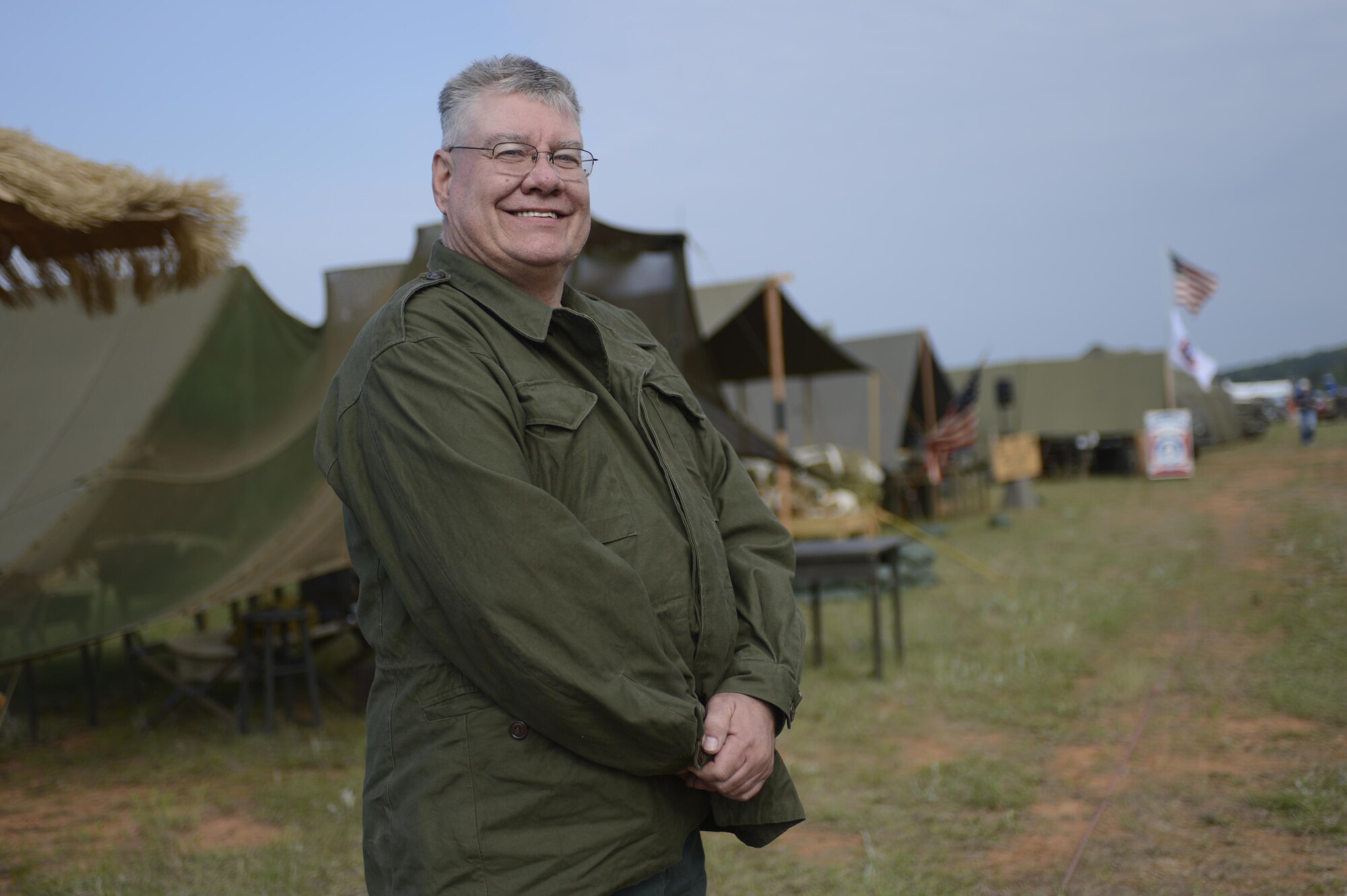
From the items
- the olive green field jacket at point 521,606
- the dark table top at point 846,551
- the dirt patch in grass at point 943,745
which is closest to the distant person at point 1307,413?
the dark table top at point 846,551

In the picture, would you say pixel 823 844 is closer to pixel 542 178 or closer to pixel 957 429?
pixel 542 178

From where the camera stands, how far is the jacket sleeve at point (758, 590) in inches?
59.2

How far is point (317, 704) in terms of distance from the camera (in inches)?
209

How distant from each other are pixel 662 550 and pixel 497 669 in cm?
28

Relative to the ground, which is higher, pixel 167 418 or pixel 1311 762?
pixel 167 418

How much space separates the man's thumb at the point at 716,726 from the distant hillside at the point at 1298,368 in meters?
79.8

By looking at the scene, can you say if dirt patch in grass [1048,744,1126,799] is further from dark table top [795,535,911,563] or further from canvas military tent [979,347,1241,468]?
canvas military tent [979,347,1241,468]

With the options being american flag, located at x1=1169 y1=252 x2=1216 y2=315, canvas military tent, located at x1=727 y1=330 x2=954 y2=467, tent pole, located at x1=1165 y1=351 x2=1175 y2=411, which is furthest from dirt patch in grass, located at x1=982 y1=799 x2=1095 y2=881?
tent pole, located at x1=1165 y1=351 x2=1175 y2=411

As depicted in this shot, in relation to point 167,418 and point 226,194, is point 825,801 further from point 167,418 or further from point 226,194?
point 167,418

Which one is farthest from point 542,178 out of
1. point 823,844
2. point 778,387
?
point 778,387

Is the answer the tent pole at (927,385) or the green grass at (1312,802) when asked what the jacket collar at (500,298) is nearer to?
the green grass at (1312,802)

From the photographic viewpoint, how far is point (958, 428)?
11.9 metres

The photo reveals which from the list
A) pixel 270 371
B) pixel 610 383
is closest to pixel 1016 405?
pixel 270 371

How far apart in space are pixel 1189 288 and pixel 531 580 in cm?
1822
